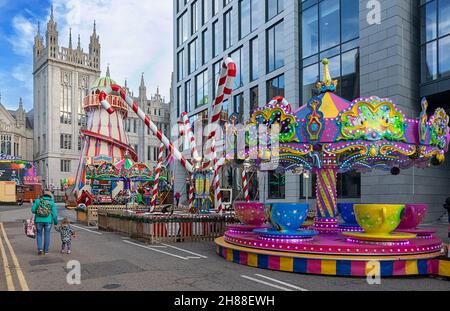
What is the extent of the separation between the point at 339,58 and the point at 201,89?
18.5 m

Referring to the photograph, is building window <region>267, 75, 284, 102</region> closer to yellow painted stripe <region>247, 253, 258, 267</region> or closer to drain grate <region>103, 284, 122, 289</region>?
yellow painted stripe <region>247, 253, 258, 267</region>

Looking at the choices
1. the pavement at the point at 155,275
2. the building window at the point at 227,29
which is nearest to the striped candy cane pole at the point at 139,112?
the pavement at the point at 155,275

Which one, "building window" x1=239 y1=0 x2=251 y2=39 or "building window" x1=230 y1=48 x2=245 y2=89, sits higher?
"building window" x1=239 y1=0 x2=251 y2=39

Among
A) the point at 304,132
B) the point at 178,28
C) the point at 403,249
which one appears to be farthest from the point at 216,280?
the point at 178,28

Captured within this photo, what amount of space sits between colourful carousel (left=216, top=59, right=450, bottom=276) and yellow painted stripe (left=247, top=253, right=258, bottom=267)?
2 cm

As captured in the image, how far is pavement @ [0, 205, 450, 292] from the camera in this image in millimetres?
7848

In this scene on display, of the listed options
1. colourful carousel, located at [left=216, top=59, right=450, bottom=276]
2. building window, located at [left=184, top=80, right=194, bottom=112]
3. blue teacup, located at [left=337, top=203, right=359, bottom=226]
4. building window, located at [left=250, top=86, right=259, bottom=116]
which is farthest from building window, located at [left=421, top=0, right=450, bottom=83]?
building window, located at [left=184, top=80, right=194, bottom=112]

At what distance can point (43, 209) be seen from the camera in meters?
11.3

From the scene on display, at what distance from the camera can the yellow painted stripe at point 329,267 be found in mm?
8820

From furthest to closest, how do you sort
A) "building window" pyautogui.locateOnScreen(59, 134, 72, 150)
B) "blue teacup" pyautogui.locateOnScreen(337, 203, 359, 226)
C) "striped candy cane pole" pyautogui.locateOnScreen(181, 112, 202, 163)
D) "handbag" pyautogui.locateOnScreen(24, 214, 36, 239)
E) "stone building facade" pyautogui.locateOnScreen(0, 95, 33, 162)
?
"stone building facade" pyautogui.locateOnScreen(0, 95, 33, 162)
"building window" pyautogui.locateOnScreen(59, 134, 72, 150)
"striped candy cane pole" pyautogui.locateOnScreen(181, 112, 202, 163)
"blue teacup" pyautogui.locateOnScreen(337, 203, 359, 226)
"handbag" pyautogui.locateOnScreen(24, 214, 36, 239)

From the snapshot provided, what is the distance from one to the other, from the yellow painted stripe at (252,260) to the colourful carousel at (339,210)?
23 mm

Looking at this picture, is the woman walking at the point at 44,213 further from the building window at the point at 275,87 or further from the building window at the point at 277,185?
the building window at the point at 275,87

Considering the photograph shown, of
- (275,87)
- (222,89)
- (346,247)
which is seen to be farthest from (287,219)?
(275,87)

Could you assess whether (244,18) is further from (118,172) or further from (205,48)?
(118,172)
